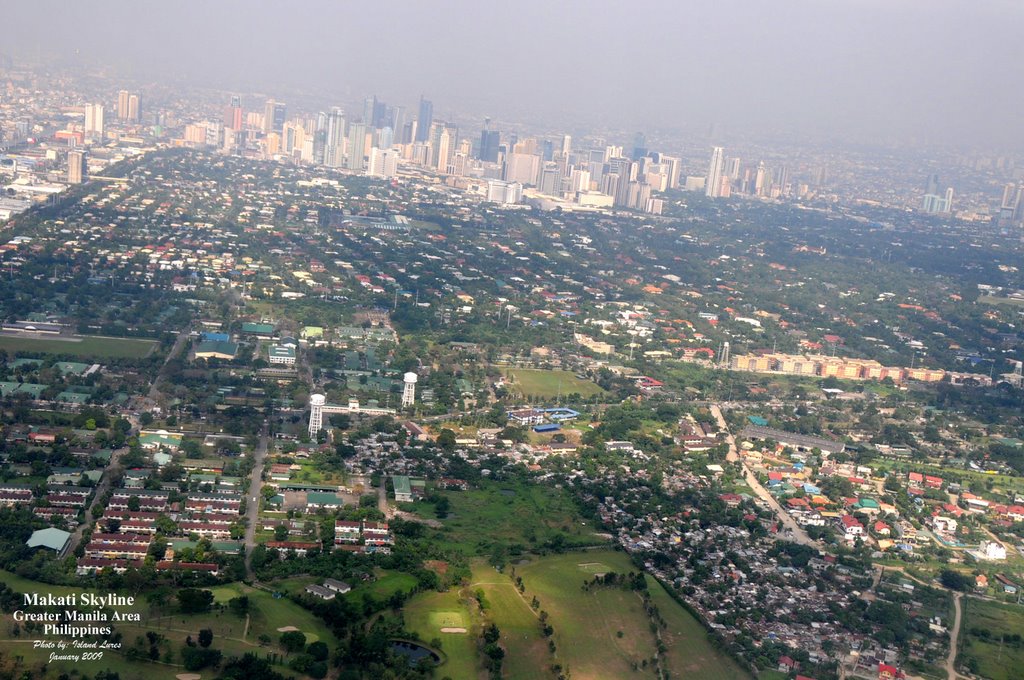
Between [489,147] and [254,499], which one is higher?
[489,147]

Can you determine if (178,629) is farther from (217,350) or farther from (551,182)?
(551,182)

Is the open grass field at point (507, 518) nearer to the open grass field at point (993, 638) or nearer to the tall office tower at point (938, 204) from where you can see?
the open grass field at point (993, 638)

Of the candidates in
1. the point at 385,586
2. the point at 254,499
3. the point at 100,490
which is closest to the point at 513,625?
the point at 385,586

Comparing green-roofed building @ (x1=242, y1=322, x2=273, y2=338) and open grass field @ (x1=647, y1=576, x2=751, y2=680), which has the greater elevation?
green-roofed building @ (x1=242, y1=322, x2=273, y2=338)

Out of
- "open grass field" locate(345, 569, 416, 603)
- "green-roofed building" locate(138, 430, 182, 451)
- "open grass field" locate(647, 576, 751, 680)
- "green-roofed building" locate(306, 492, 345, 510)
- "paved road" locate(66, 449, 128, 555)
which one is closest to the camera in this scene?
"open grass field" locate(647, 576, 751, 680)

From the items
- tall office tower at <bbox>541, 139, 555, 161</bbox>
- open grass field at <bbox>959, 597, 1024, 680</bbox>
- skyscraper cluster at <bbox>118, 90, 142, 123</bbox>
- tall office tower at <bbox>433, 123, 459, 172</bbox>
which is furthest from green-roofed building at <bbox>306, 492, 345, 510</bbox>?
skyscraper cluster at <bbox>118, 90, 142, 123</bbox>

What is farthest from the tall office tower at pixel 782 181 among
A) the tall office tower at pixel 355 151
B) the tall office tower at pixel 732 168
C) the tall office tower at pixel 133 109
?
the tall office tower at pixel 133 109

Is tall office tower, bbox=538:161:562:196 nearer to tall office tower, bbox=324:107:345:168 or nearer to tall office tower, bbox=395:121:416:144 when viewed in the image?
tall office tower, bbox=324:107:345:168
